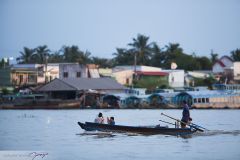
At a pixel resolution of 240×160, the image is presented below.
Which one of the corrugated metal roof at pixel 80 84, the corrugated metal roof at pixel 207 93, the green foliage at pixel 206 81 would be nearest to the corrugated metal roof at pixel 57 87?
the corrugated metal roof at pixel 80 84

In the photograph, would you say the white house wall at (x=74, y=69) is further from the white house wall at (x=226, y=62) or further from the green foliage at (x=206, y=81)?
the white house wall at (x=226, y=62)

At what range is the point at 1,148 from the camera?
23.9 metres

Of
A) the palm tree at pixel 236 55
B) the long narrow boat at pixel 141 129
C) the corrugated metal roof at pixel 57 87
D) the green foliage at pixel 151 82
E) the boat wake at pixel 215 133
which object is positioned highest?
the palm tree at pixel 236 55

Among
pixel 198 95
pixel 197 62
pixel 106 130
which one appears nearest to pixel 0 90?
pixel 198 95

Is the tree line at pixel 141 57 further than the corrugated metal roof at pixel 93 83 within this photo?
Yes

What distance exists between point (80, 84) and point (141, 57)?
24.7 m

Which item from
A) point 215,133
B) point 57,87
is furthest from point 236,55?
point 215,133

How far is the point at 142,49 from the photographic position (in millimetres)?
87812

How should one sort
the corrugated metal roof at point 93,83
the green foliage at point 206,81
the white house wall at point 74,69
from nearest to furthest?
the corrugated metal roof at point 93,83
the white house wall at point 74,69
the green foliage at point 206,81

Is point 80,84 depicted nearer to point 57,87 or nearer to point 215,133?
point 57,87

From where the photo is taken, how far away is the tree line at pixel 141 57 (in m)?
87.4

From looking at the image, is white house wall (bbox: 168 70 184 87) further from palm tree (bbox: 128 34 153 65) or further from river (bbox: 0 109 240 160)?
river (bbox: 0 109 240 160)

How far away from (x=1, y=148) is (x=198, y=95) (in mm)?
39971

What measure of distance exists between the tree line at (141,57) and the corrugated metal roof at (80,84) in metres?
15.7
